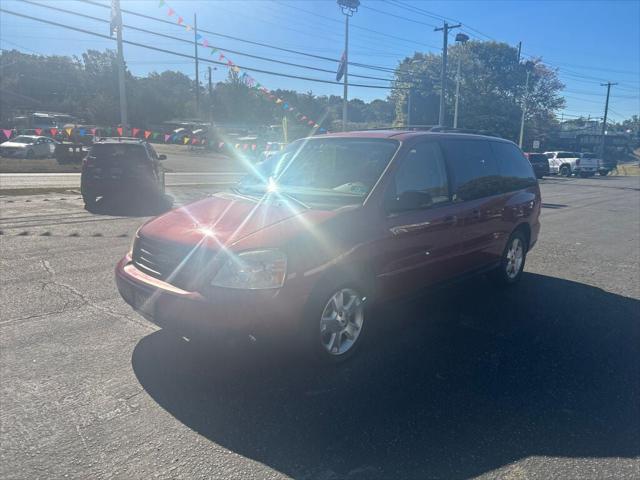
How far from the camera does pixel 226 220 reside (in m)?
3.86

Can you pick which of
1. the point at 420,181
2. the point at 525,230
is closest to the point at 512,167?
the point at 525,230

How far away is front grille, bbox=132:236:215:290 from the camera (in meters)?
3.43

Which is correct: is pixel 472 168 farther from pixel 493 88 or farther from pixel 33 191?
pixel 493 88

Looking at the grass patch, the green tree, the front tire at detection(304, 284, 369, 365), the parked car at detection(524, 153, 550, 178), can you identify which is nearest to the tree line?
the green tree

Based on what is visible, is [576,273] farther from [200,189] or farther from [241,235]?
[200,189]

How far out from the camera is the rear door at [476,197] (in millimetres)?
5066

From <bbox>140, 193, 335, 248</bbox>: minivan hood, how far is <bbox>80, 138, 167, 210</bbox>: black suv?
8595mm

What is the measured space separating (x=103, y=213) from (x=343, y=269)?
350 inches

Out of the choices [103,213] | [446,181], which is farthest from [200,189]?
[446,181]

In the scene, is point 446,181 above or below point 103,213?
above

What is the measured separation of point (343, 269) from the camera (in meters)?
3.72

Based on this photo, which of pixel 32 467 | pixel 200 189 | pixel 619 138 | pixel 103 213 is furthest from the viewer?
pixel 619 138

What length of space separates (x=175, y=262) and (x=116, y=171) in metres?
9.56

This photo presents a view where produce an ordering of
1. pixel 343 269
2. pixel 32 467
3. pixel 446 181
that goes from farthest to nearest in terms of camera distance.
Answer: pixel 446 181 → pixel 343 269 → pixel 32 467
